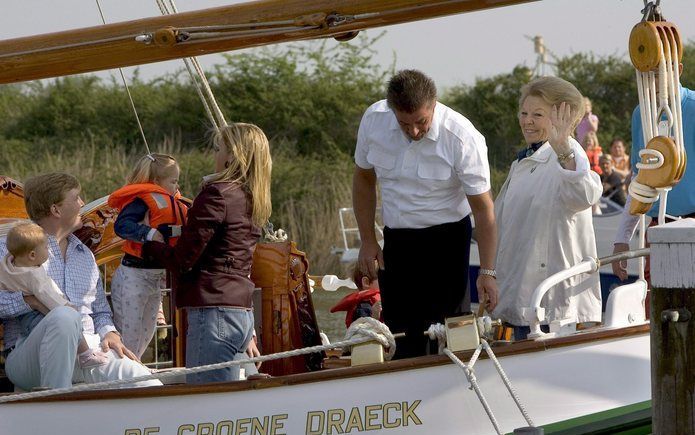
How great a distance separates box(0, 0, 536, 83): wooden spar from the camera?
16.4 feet

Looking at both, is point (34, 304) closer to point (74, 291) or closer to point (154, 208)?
point (74, 291)

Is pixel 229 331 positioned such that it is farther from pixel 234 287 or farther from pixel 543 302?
pixel 543 302

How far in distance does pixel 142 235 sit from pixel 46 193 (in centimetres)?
44

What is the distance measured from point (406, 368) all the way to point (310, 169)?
1349cm

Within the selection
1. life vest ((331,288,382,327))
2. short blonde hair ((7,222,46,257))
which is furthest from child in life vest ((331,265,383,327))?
short blonde hair ((7,222,46,257))

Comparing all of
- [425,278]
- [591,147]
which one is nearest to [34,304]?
[425,278]

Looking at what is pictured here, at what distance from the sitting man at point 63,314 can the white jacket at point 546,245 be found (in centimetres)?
147

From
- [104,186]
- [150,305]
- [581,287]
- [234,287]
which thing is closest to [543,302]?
[581,287]

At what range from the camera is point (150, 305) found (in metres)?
5.88

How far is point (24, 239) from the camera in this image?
5.11 m

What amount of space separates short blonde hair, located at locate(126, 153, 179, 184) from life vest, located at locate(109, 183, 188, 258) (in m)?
0.15

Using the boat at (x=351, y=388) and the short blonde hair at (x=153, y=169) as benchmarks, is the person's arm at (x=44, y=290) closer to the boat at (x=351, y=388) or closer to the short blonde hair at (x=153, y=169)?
the boat at (x=351, y=388)

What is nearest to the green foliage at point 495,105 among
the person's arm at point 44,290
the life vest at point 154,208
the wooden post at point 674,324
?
the life vest at point 154,208

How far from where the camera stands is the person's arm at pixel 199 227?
5.17 m
